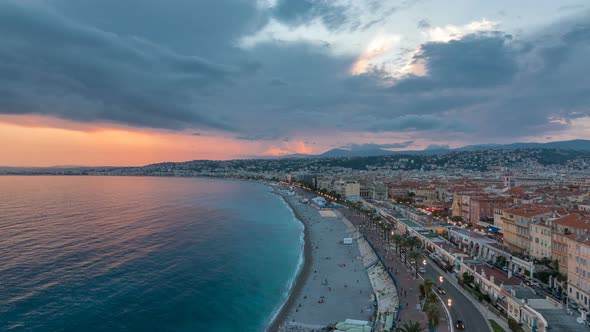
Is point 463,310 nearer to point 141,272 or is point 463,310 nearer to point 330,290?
point 330,290

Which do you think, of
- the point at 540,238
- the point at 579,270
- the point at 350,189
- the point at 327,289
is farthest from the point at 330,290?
the point at 350,189

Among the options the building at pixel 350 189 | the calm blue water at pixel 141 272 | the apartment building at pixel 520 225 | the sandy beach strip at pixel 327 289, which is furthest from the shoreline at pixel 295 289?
the building at pixel 350 189

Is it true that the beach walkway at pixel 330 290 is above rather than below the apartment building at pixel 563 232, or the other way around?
below

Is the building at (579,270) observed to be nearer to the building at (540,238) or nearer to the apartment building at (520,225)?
the building at (540,238)

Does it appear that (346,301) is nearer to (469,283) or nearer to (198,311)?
(469,283)

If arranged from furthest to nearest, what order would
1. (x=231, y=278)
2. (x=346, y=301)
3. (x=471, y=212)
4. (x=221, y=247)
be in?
(x=471, y=212) < (x=221, y=247) < (x=231, y=278) < (x=346, y=301)

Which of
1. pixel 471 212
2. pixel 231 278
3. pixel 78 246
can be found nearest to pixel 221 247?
pixel 231 278
